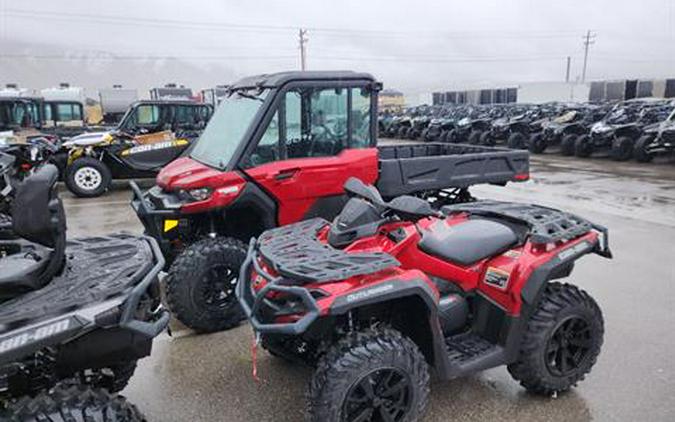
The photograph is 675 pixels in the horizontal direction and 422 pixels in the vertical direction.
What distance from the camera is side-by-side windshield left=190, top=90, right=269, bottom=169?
4824mm

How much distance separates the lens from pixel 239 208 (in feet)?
15.5

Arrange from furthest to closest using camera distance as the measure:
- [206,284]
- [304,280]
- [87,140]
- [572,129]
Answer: [572,129], [87,140], [206,284], [304,280]

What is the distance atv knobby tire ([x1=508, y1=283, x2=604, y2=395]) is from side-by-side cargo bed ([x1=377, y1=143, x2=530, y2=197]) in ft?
7.73

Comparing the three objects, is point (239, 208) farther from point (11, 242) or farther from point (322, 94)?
point (11, 242)

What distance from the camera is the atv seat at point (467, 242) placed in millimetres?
3189

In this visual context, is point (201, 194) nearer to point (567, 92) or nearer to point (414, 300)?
point (414, 300)

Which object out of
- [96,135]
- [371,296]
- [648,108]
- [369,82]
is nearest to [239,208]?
[369,82]

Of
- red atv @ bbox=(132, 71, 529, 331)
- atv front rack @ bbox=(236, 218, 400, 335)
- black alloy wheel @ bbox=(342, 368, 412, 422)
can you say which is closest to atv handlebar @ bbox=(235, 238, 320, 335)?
atv front rack @ bbox=(236, 218, 400, 335)

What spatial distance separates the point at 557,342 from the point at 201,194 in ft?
9.41

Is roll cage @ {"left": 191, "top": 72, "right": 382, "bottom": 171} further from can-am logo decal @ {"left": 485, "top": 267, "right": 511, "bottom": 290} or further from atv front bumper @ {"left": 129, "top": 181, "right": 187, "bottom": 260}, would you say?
can-am logo decal @ {"left": 485, "top": 267, "right": 511, "bottom": 290}

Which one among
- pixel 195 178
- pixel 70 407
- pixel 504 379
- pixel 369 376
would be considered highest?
pixel 195 178

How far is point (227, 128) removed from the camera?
5.13 m

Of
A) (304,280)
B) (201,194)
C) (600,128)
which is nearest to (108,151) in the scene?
(201,194)

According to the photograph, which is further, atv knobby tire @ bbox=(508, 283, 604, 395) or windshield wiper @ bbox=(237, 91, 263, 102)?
windshield wiper @ bbox=(237, 91, 263, 102)
